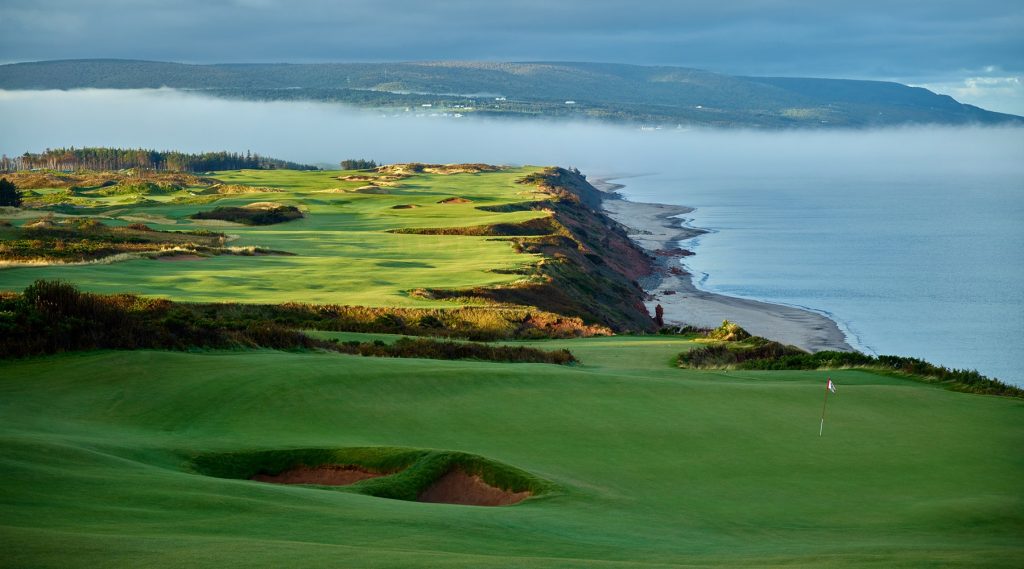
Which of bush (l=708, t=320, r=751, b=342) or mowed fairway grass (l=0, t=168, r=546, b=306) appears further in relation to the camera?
mowed fairway grass (l=0, t=168, r=546, b=306)

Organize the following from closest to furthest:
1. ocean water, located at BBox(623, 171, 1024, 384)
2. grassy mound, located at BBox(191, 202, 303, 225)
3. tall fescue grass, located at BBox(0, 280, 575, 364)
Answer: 1. tall fescue grass, located at BBox(0, 280, 575, 364)
2. ocean water, located at BBox(623, 171, 1024, 384)
3. grassy mound, located at BBox(191, 202, 303, 225)

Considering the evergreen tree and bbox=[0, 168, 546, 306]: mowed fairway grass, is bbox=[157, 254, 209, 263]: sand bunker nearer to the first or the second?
bbox=[0, 168, 546, 306]: mowed fairway grass

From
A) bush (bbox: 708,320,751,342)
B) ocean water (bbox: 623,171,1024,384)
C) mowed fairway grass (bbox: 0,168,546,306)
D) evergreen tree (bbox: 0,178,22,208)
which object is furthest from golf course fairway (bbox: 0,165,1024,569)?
evergreen tree (bbox: 0,178,22,208)

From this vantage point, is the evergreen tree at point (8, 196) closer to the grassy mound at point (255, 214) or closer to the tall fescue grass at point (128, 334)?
the grassy mound at point (255, 214)

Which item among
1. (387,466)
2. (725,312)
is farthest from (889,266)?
(387,466)

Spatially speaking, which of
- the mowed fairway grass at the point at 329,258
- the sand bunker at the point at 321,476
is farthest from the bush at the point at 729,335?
the sand bunker at the point at 321,476

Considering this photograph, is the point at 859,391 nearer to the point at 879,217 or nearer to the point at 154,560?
the point at 154,560
